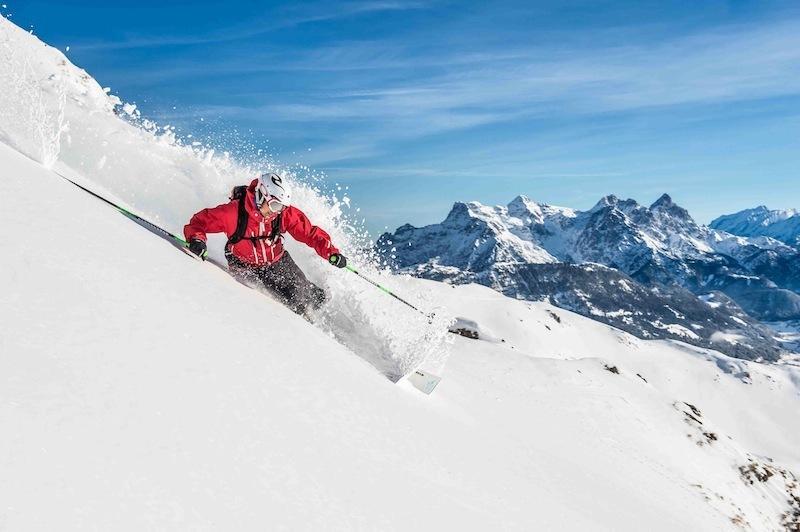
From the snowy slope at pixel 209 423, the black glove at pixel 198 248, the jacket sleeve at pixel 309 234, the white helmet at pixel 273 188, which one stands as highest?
the white helmet at pixel 273 188

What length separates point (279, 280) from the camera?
10.9m

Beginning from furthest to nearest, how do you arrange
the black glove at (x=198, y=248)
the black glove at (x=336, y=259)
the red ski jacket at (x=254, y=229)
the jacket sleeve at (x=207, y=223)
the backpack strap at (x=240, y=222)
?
the black glove at (x=336, y=259) → the backpack strap at (x=240, y=222) → the red ski jacket at (x=254, y=229) → the jacket sleeve at (x=207, y=223) → the black glove at (x=198, y=248)

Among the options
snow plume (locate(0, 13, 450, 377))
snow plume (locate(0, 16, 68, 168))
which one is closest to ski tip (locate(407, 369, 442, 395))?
snow plume (locate(0, 13, 450, 377))

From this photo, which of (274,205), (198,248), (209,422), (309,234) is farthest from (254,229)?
(209,422)

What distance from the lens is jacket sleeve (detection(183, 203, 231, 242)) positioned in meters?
9.70

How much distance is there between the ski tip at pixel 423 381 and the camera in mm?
10719

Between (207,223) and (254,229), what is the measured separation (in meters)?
0.94

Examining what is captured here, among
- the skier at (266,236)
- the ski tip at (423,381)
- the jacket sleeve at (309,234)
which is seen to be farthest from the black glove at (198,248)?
the ski tip at (423,381)

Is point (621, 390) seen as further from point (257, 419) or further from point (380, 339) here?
point (257, 419)

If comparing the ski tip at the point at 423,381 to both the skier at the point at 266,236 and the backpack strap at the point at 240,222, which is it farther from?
the backpack strap at the point at 240,222

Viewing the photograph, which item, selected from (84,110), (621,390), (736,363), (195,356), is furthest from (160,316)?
(736,363)

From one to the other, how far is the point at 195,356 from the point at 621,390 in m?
22.8

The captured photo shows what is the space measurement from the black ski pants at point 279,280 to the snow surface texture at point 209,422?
4.52ft

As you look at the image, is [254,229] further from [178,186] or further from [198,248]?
[178,186]
